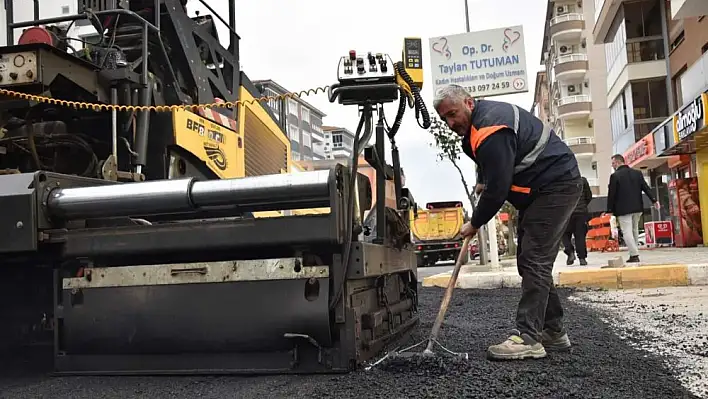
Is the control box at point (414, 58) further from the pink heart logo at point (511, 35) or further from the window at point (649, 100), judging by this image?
the window at point (649, 100)

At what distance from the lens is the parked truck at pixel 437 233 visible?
23156mm

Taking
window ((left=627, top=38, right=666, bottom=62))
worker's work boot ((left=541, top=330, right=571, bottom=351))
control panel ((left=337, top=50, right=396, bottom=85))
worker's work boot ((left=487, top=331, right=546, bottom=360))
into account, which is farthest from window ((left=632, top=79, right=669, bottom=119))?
control panel ((left=337, top=50, right=396, bottom=85))

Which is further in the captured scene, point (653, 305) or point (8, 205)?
point (653, 305)

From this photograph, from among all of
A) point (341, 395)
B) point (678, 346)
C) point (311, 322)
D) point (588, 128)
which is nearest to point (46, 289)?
point (311, 322)

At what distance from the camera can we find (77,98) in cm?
411

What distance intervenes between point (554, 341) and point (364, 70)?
195 cm

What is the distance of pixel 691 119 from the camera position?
16.9m

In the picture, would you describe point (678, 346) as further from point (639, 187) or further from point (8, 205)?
point (639, 187)

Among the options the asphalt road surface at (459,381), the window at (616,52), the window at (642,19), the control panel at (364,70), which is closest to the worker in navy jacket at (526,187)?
the asphalt road surface at (459,381)

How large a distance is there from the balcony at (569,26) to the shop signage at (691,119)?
38869mm

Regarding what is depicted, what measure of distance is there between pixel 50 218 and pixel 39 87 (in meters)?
0.81

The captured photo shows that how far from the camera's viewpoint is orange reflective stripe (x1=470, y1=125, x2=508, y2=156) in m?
3.74

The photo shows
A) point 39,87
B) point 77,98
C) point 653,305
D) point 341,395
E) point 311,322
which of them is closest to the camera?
point 341,395

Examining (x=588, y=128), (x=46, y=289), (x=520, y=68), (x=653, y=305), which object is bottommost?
(x=653, y=305)
